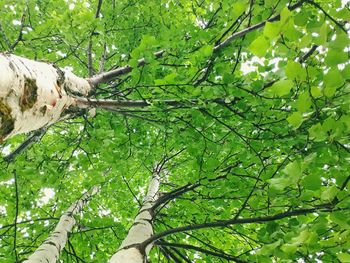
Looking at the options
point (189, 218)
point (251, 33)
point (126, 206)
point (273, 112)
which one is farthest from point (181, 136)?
point (126, 206)

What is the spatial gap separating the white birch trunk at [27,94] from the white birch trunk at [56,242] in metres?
1.67

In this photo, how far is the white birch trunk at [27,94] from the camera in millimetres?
1531

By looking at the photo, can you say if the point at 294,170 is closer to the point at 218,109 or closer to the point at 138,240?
the point at 218,109

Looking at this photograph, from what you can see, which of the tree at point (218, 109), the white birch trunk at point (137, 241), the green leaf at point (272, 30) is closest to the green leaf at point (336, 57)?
the tree at point (218, 109)

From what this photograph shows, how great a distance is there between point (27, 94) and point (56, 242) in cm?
248

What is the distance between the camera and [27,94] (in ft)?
5.62

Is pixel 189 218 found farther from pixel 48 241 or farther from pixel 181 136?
pixel 48 241

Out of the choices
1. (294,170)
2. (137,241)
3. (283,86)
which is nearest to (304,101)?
(283,86)

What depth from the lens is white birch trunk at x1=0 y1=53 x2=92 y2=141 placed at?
1531 millimetres

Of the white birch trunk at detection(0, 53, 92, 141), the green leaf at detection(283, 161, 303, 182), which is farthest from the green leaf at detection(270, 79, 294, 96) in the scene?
the white birch trunk at detection(0, 53, 92, 141)

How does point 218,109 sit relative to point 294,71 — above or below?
above

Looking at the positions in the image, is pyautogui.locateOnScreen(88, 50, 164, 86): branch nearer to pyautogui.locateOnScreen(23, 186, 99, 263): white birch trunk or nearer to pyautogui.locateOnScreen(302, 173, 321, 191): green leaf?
pyautogui.locateOnScreen(23, 186, 99, 263): white birch trunk

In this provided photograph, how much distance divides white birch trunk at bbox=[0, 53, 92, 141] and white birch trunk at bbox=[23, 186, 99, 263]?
1665 millimetres

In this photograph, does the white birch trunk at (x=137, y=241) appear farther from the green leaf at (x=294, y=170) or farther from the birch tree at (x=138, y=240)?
the green leaf at (x=294, y=170)
